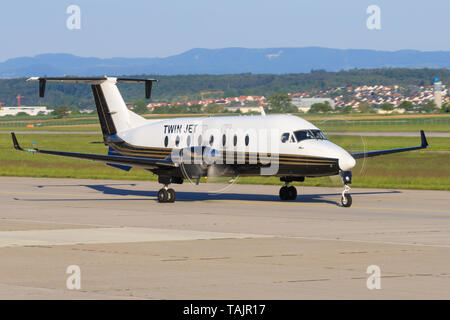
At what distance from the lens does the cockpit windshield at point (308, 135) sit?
27.7 metres

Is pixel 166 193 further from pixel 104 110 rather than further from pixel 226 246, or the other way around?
pixel 226 246

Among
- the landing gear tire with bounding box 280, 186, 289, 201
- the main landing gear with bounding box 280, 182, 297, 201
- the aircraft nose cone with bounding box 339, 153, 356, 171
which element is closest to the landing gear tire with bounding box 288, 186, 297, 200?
the main landing gear with bounding box 280, 182, 297, 201

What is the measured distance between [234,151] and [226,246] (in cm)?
1077

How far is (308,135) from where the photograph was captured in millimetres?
27781

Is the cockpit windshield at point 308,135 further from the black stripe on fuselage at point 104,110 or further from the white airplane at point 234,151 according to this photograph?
the black stripe on fuselage at point 104,110

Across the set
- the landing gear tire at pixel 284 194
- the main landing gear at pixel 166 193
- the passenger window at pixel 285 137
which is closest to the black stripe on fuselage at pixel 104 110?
the main landing gear at pixel 166 193

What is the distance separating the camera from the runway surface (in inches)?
508

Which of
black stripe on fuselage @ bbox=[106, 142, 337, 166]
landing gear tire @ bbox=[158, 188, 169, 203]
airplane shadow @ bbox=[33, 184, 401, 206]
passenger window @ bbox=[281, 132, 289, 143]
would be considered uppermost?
passenger window @ bbox=[281, 132, 289, 143]

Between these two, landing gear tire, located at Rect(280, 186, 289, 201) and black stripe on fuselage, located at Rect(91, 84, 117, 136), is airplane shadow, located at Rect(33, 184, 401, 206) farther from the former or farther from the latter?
black stripe on fuselage, located at Rect(91, 84, 117, 136)

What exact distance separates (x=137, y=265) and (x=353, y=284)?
442 cm

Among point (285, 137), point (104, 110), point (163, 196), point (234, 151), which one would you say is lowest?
point (163, 196)

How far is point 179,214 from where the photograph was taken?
26.0 metres

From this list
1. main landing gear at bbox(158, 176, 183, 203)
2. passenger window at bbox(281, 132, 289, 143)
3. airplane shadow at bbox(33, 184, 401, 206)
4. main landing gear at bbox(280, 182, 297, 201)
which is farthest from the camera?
airplane shadow at bbox(33, 184, 401, 206)

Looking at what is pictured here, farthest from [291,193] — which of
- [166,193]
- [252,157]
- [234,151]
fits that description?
[166,193]
